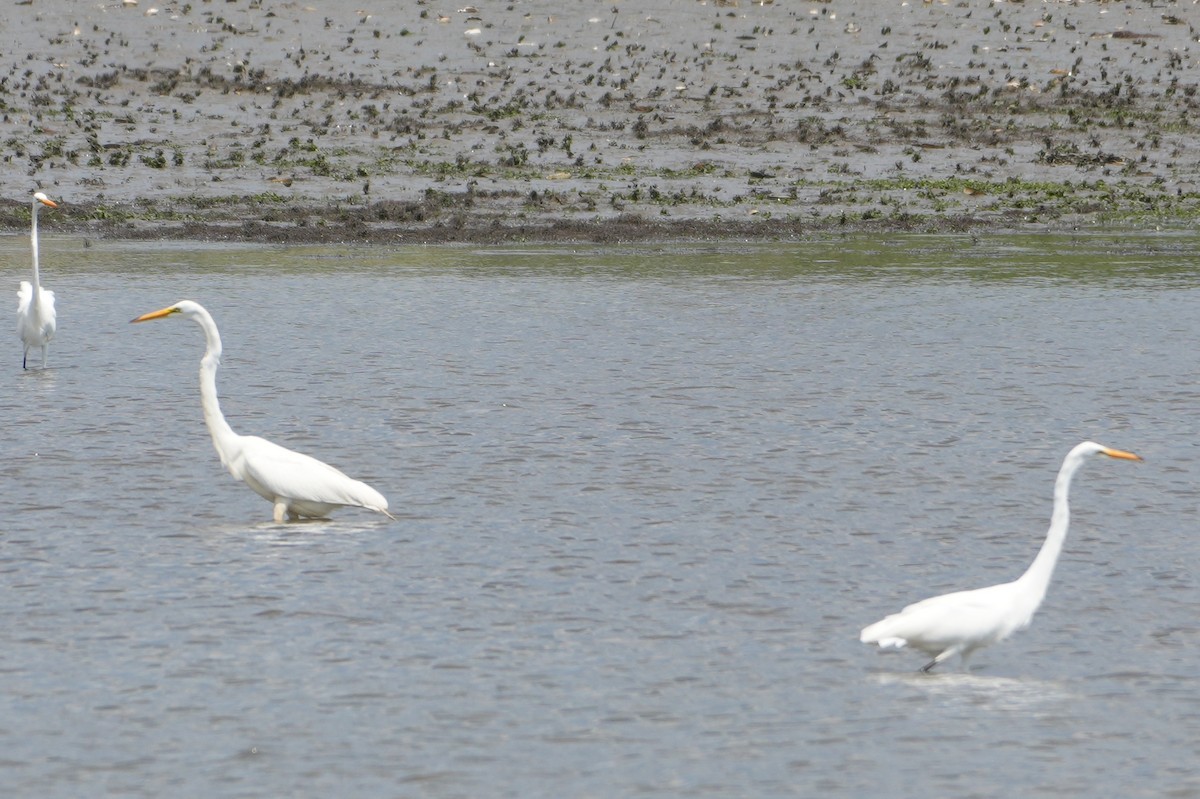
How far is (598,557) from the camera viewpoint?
30.2 ft

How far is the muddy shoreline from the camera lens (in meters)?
26.9

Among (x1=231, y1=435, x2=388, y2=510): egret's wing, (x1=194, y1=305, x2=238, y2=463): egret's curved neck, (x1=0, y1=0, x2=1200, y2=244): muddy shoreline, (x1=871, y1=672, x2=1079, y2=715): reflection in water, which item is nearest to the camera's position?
(x1=871, y1=672, x2=1079, y2=715): reflection in water

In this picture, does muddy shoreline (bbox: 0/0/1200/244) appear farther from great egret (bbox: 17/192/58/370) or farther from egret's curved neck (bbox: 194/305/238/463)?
egret's curved neck (bbox: 194/305/238/463)

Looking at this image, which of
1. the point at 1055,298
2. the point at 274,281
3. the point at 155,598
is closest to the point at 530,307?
the point at 274,281

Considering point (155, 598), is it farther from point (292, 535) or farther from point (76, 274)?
point (76, 274)

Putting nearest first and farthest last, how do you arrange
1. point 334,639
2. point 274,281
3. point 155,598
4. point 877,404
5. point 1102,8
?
point 334,639 → point 155,598 → point 877,404 → point 274,281 → point 1102,8

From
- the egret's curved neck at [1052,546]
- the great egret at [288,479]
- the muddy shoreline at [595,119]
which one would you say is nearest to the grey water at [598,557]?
the great egret at [288,479]

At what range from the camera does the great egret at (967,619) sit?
7.11m

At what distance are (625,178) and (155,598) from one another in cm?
2029

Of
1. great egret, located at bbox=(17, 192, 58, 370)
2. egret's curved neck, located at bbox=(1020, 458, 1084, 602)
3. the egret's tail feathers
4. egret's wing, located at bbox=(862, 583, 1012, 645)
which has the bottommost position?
great egret, located at bbox=(17, 192, 58, 370)

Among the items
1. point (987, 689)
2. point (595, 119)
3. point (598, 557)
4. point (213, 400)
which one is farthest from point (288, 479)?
point (595, 119)

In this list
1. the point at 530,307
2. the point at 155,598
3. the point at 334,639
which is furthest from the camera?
the point at 530,307

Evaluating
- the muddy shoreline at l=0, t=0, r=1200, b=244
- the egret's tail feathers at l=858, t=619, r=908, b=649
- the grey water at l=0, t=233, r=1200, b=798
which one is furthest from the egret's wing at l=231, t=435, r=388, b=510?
the muddy shoreline at l=0, t=0, r=1200, b=244

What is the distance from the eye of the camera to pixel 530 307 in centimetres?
1945
